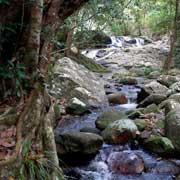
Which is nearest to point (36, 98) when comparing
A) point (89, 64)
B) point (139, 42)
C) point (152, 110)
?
point (152, 110)

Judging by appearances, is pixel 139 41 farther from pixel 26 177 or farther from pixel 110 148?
pixel 26 177

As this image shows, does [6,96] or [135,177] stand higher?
[6,96]

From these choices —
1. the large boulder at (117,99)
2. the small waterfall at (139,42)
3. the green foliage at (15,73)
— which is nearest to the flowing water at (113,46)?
the small waterfall at (139,42)

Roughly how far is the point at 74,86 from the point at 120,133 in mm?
3175

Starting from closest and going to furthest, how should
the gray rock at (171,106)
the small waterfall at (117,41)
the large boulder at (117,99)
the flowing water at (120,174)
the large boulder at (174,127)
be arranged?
the flowing water at (120,174)
the large boulder at (174,127)
the gray rock at (171,106)
the large boulder at (117,99)
the small waterfall at (117,41)

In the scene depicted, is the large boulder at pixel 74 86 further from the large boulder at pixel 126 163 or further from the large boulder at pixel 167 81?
the large boulder at pixel 126 163

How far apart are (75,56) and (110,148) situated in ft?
30.5

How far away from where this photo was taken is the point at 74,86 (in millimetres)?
9078

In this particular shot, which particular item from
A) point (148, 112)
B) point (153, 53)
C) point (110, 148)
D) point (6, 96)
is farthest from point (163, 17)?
point (6, 96)

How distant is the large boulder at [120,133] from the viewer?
20.2 feet

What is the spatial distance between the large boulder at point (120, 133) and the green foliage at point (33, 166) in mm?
2907

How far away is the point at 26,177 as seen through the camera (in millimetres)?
3059

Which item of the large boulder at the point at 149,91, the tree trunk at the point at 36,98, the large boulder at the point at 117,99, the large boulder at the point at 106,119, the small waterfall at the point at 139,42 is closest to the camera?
the tree trunk at the point at 36,98

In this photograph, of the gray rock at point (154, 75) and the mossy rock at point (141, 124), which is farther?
the gray rock at point (154, 75)
